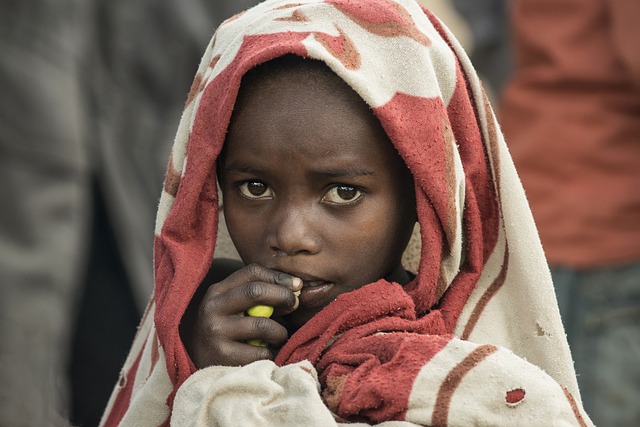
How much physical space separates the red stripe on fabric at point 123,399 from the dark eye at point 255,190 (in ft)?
1.84

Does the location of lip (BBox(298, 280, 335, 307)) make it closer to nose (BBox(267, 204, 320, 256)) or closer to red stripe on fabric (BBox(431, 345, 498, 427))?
nose (BBox(267, 204, 320, 256))

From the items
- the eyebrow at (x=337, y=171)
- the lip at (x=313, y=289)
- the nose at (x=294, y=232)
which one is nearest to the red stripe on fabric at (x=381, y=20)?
the eyebrow at (x=337, y=171)

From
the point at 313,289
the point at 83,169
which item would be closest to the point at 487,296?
the point at 313,289

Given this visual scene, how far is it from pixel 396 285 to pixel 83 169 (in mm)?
2611

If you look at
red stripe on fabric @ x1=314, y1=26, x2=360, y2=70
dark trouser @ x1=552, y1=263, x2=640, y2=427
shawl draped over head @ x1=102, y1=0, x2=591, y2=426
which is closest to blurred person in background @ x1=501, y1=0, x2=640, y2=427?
dark trouser @ x1=552, y1=263, x2=640, y2=427

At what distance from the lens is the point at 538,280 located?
2.46m

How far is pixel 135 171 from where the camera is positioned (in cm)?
502

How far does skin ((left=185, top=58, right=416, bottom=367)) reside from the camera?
2.26 meters

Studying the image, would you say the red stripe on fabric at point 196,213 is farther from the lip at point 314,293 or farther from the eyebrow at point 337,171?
the lip at point 314,293

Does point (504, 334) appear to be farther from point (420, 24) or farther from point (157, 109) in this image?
point (157, 109)

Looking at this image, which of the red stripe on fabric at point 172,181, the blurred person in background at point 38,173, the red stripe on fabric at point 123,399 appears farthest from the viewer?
the blurred person in background at point 38,173

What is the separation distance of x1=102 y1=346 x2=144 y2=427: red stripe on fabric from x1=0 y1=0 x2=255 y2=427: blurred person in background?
4.41ft

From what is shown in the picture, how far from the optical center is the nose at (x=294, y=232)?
2.24 m

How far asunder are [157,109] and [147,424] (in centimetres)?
286
